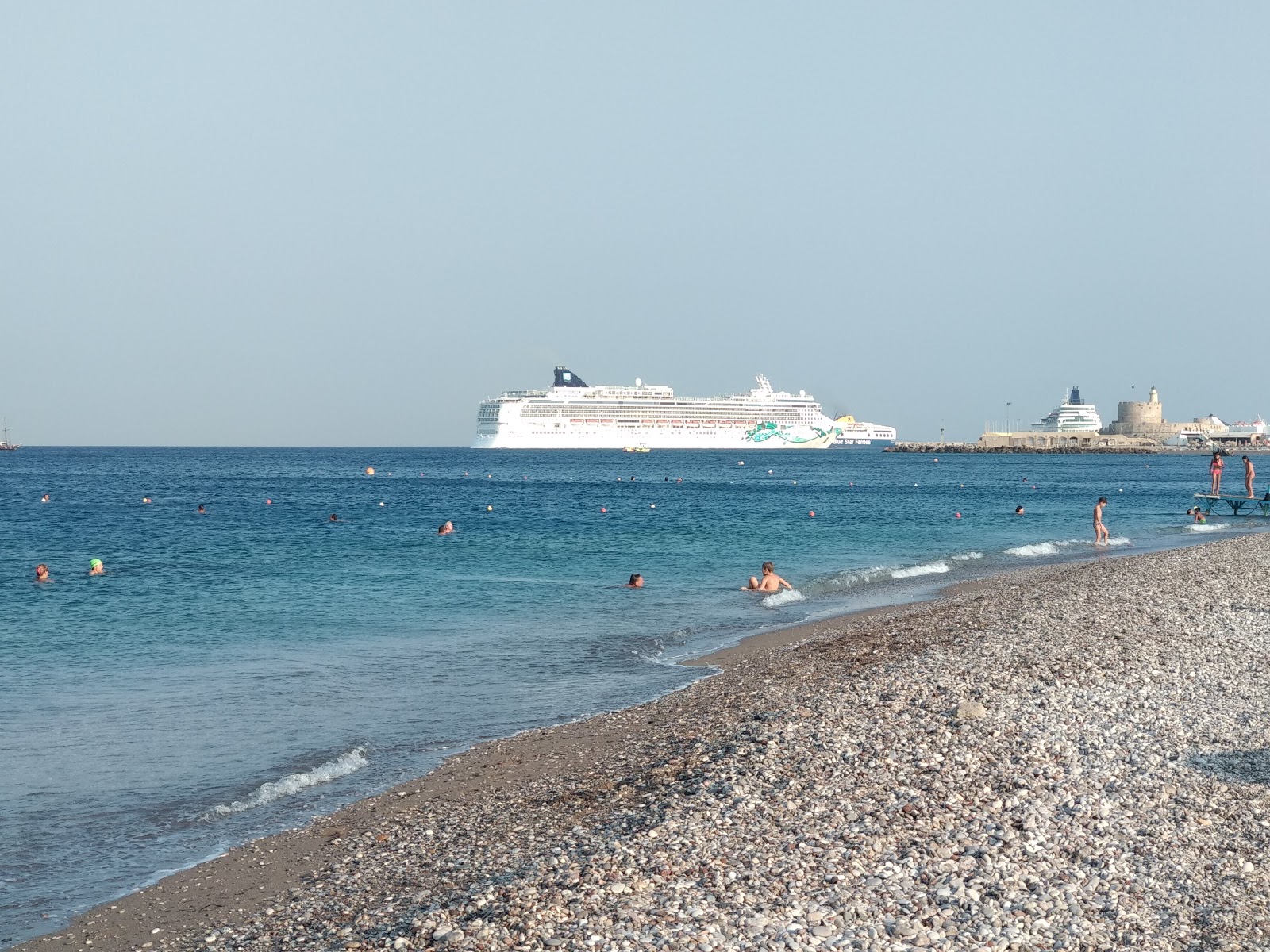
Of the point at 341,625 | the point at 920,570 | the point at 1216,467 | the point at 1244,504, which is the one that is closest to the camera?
the point at 341,625

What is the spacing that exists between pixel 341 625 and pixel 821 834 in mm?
12983

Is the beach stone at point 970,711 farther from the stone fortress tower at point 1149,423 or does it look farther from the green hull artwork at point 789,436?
the stone fortress tower at point 1149,423

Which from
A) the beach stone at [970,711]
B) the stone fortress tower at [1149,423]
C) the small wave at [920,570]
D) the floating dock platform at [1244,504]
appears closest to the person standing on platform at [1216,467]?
the floating dock platform at [1244,504]

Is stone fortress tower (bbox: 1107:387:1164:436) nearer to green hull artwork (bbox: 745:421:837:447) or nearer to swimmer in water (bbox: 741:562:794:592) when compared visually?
green hull artwork (bbox: 745:421:837:447)

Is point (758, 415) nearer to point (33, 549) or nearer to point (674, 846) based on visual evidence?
point (33, 549)

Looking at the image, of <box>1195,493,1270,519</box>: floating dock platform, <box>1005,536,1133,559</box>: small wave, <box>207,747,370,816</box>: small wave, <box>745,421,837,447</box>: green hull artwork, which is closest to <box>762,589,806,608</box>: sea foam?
<box>1005,536,1133,559</box>: small wave

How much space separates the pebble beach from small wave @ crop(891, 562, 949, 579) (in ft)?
43.8

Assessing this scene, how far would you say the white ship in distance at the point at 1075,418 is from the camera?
581 ft

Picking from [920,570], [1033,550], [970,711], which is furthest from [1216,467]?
[970,711]

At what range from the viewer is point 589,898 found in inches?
231

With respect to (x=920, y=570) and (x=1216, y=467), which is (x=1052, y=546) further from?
(x=1216, y=467)

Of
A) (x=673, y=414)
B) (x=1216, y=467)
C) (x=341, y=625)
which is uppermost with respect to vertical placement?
(x=673, y=414)

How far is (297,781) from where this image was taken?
9.44 meters

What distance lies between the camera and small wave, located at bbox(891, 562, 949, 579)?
25125 mm
